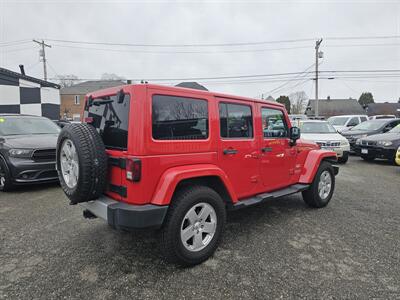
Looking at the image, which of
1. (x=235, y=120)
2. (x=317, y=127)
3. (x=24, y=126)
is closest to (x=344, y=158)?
(x=317, y=127)

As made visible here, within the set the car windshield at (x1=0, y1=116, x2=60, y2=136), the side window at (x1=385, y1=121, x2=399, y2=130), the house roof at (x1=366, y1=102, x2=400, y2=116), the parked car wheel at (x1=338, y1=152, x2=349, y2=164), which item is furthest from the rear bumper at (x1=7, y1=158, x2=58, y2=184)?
the house roof at (x1=366, y1=102, x2=400, y2=116)

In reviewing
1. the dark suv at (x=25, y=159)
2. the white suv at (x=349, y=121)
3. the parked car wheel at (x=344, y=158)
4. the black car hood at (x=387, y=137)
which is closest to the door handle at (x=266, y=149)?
the dark suv at (x=25, y=159)

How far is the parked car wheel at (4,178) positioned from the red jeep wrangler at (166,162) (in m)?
3.06

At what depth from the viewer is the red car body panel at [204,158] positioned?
231 cm

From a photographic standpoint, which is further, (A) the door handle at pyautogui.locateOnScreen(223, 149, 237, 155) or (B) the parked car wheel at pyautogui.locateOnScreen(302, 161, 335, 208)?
(B) the parked car wheel at pyautogui.locateOnScreen(302, 161, 335, 208)

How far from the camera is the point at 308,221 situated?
12.4 ft

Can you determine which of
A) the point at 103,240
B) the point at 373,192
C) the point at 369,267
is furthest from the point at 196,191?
the point at 373,192

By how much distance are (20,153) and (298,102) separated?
58577mm

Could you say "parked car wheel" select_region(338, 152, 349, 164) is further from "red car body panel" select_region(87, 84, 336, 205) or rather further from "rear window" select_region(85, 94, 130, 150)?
"rear window" select_region(85, 94, 130, 150)

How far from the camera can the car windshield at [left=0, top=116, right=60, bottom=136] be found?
563 cm

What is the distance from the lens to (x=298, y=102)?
56.7 m

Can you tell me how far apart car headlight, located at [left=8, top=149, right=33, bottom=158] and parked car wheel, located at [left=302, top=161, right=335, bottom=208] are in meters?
5.18

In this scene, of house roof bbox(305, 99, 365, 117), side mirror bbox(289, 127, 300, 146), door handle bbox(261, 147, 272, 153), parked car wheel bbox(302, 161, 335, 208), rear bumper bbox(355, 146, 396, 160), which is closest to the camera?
door handle bbox(261, 147, 272, 153)

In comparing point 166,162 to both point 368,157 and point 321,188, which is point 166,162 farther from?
point 368,157
